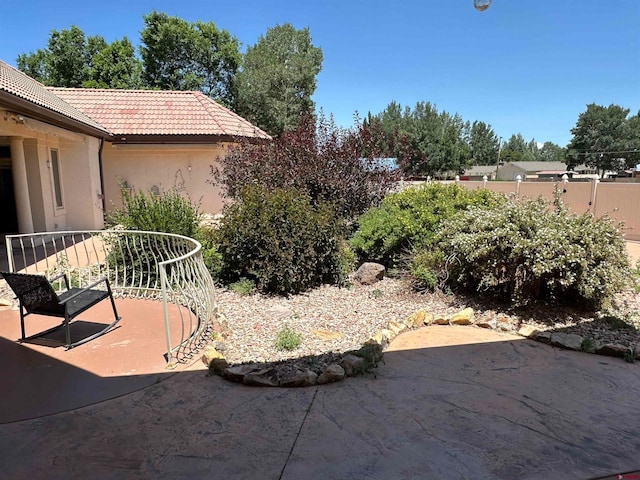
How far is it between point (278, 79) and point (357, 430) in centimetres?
2928

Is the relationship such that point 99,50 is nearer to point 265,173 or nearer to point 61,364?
point 265,173

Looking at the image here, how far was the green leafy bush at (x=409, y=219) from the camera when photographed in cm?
702

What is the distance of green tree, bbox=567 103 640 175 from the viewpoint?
57.1m

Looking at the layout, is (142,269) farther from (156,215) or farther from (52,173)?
(52,173)

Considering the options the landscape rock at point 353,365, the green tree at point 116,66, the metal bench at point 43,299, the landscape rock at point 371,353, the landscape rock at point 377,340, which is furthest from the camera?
the green tree at point 116,66


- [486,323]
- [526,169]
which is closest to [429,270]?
[486,323]

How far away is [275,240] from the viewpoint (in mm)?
6090

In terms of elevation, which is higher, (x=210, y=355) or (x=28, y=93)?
(x=28, y=93)

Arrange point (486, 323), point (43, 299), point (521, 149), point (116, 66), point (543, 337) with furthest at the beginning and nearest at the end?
point (521, 149) → point (116, 66) → point (486, 323) → point (543, 337) → point (43, 299)

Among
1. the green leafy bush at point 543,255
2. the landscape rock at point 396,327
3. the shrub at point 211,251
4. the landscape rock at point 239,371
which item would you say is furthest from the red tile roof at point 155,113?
the landscape rock at point 239,371

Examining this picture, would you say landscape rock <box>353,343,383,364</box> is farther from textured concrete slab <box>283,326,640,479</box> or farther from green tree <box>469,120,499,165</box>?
green tree <box>469,120,499,165</box>

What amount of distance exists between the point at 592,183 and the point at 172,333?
46.6 ft

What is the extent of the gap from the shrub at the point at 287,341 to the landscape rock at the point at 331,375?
0.74 m

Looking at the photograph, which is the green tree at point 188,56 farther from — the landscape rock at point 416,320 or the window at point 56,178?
the landscape rock at point 416,320
